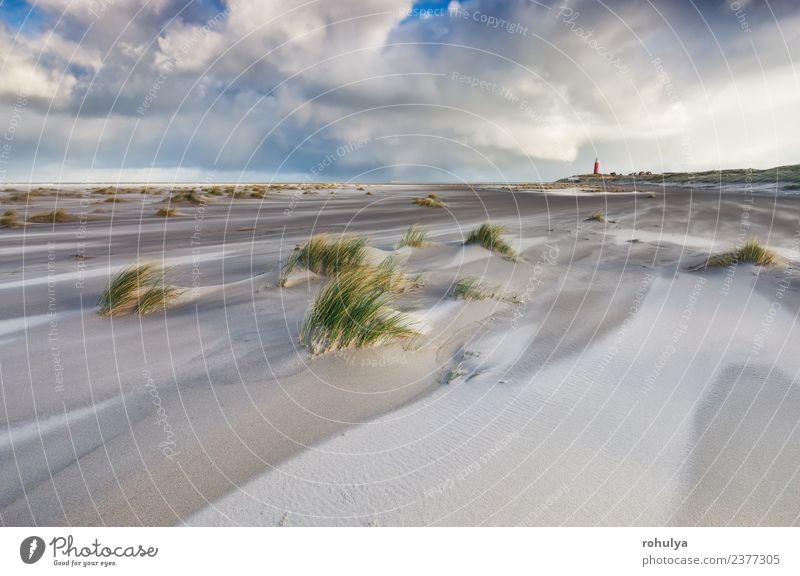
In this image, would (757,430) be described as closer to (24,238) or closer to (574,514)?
(574,514)

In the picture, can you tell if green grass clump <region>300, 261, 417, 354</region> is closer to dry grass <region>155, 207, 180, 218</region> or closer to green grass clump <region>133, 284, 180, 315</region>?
green grass clump <region>133, 284, 180, 315</region>

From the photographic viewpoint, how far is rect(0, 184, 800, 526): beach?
2.10 metres

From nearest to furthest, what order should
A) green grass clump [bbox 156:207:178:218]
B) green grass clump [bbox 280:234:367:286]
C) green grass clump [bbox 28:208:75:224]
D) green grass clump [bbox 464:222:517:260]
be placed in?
green grass clump [bbox 280:234:367:286] < green grass clump [bbox 464:222:517:260] < green grass clump [bbox 28:208:75:224] < green grass clump [bbox 156:207:178:218]

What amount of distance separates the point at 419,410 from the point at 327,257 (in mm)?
3999

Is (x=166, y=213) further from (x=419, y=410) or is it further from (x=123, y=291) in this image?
(x=419, y=410)

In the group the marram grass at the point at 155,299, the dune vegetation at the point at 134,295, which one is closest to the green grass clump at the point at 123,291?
the dune vegetation at the point at 134,295

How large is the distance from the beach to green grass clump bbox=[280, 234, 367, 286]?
18.2 inches

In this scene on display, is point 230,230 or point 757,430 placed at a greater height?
point 230,230

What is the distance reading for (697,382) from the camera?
328 cm

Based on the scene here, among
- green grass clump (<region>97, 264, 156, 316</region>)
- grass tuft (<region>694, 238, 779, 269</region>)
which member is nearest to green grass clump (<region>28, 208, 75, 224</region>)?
green grass clump (<region>97, 264, 156, 316</region>)

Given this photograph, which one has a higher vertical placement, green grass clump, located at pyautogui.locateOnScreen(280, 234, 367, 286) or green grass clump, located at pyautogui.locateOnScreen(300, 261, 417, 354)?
green grass clump, located at pyautogui.locateOnScreen(280, 234, 367, 286)
